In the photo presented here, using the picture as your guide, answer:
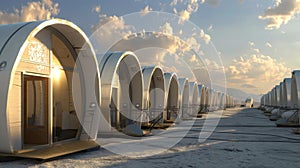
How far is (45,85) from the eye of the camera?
32.2 feet

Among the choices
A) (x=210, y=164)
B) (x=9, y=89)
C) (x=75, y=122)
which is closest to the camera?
(x=9, y=89)

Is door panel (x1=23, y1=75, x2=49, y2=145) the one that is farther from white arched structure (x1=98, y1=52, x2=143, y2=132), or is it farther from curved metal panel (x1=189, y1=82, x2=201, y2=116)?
curved metal panel (x1=189, y1=82, x2=201, y2=116)

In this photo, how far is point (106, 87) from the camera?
13.9 metres

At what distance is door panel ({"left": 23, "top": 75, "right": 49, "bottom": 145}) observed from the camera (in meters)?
9.67

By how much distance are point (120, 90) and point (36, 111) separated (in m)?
6.68

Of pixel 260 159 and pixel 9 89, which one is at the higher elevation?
pixel 9 89

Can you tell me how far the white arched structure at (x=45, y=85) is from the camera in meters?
7.89

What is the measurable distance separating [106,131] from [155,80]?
28.1ft

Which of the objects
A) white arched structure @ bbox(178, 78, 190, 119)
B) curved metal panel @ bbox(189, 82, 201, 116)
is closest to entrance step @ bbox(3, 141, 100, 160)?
white arched structure @ bbox(178, 78, 190, 119)

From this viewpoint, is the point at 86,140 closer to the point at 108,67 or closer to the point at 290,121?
the point at 108,67

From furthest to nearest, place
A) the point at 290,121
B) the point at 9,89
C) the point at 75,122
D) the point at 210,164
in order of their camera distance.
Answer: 1. the point at 290,121
2. the point at 75,122
3. the point at 210,164
4. the point at 9,89

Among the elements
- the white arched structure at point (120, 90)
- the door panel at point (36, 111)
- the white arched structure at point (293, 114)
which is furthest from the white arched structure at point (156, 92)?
the door panel at point (36, 111)

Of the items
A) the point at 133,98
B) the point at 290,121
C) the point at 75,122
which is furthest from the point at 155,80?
the point at 75,122

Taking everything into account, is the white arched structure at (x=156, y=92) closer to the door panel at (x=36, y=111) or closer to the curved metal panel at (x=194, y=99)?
the curved metal panel at (x=194, y=99)
